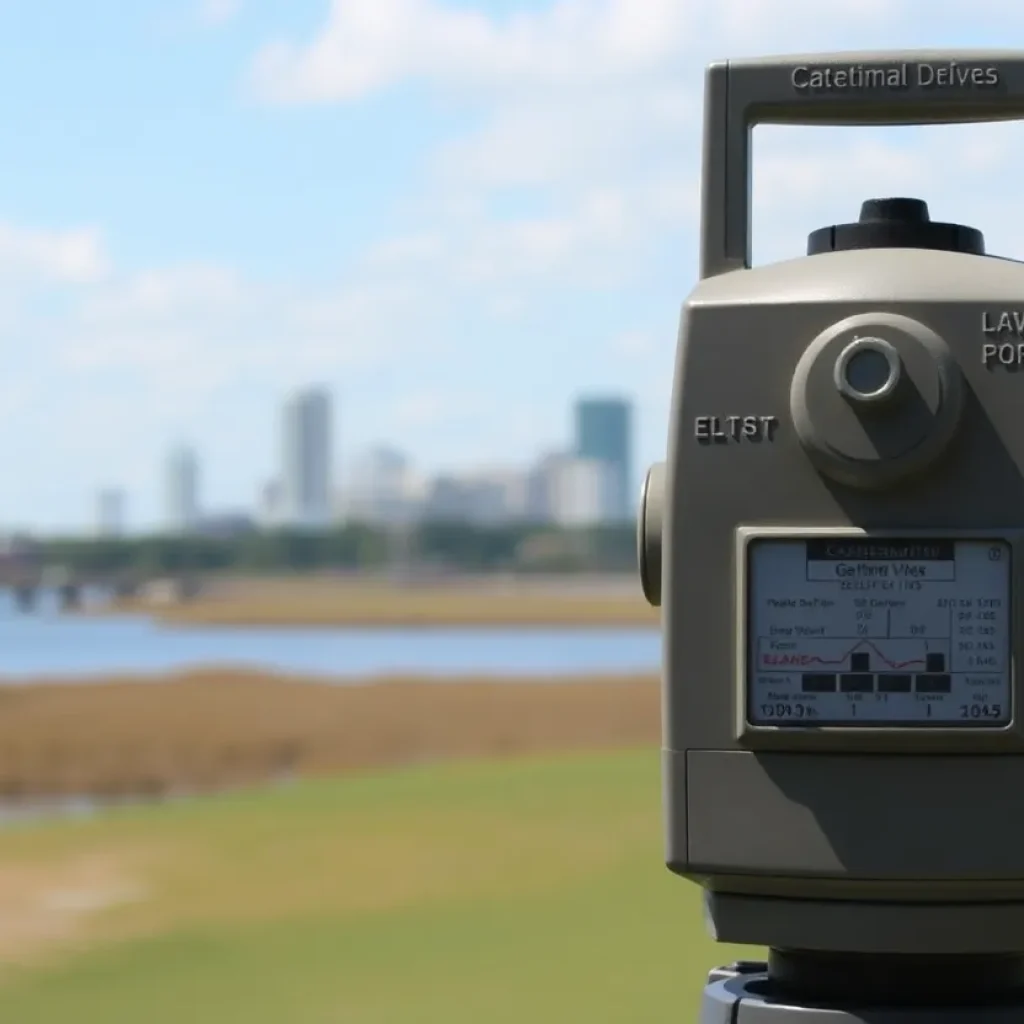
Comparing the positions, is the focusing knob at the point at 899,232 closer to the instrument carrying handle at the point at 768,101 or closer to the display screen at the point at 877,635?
the instrument carrying handle at the point at 768,101

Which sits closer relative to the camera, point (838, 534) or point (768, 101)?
point (838, 534)

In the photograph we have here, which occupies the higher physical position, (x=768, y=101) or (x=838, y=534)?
(x=768, y=101)

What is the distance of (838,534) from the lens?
1058 mm

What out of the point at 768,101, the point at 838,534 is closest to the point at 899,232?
the point at 768,101

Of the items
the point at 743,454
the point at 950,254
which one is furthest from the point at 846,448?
the point at 950,254

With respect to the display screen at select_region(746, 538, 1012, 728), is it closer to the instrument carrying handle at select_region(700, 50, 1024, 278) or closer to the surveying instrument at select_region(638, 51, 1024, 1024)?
the surveying instrument at select_region(638, 51, 1024, 1024)

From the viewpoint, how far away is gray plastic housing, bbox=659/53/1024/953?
105cm

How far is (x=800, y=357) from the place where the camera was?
1.07m

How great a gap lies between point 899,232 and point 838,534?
0.79 feet

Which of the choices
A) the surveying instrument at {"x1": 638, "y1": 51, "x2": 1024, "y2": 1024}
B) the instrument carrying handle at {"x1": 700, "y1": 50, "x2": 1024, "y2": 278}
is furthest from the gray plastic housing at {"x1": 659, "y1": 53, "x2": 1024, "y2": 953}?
the instrument carrying handle at {"x1": 700, "y1": 50, "x2": 1024, "y2": 278}

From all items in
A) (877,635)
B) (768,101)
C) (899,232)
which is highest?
(768,101)

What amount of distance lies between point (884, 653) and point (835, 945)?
0.20 m

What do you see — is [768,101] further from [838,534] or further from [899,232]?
[838,534]

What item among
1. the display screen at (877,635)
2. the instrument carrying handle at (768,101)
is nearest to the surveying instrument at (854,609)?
the display screen at (877,635)
